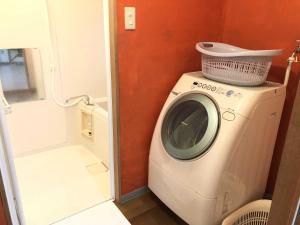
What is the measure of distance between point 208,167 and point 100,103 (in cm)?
165

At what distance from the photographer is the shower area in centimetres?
207

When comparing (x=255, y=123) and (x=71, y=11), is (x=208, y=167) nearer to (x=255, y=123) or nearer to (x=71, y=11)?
(x=255, y=123)

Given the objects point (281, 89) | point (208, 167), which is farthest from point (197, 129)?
point (281, 89)

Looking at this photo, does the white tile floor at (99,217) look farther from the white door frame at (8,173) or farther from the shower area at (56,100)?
the white door frame at (8,173)

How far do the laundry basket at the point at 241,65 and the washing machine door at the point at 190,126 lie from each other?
0.64ft

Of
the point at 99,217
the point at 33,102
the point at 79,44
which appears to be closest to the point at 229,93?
the point at 99,217

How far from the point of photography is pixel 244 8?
179 cm

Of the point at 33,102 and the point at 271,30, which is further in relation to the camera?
the point at 33,102

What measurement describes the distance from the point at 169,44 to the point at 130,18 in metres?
0.36

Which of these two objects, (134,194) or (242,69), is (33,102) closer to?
(134,194)

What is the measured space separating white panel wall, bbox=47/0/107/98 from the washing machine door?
Result: 138cm

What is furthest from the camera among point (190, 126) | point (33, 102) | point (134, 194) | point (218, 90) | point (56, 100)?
point (56, 100)

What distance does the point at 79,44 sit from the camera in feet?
8.30

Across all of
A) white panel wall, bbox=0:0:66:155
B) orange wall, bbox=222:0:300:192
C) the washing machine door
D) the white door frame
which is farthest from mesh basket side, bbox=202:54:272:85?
white panel wall, bbox=0:0:66:155
